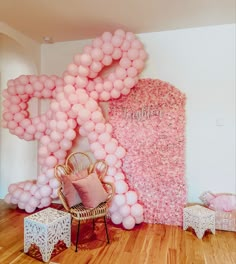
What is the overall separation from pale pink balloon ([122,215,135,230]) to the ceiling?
2374mm

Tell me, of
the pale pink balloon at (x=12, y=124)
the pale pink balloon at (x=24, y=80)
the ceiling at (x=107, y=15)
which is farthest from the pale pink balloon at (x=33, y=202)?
the ceiling at (x=107, y=15)

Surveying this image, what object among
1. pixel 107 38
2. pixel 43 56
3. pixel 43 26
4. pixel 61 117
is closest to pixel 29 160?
pixel 61 117

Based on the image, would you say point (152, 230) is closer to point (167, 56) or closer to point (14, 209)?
point (14, 209)

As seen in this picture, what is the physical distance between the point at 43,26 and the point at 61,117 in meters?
1.22

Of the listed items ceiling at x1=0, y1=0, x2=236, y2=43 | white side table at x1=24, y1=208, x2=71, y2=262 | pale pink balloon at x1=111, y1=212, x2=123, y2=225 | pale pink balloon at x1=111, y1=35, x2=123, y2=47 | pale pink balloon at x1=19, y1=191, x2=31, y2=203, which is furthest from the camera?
pale pink balloon at x1=19, y1=191, x2=31, y2=203

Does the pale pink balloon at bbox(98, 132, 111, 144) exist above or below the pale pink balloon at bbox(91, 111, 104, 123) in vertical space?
below

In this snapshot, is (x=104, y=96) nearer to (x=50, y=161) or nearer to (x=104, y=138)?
(x=104, y=138)

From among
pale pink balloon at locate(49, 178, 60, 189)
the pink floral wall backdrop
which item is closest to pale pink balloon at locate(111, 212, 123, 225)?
the pink floral wall backdrop

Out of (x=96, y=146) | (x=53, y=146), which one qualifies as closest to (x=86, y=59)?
(x=96, y=146)

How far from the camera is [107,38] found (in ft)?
9.77

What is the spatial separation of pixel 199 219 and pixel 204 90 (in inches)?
62.9

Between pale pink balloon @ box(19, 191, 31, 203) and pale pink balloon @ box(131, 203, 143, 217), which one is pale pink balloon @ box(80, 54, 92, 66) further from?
pale pink balloon @ box(19, 191, 31, 203)

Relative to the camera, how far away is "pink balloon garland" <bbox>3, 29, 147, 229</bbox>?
9.84ft

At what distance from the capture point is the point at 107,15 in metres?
2.86
